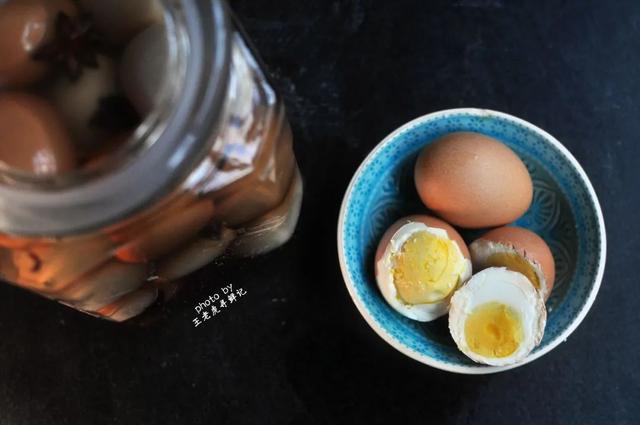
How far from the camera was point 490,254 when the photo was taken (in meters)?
0.73

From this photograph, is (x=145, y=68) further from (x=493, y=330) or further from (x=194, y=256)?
(x=493, y=330)

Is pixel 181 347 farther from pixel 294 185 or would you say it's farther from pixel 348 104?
pixel 348 104

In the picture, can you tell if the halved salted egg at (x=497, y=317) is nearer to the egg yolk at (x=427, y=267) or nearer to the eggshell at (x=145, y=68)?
the egg yolk at (x=427, y=267)

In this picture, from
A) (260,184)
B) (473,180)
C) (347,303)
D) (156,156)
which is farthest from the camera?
(347,303)

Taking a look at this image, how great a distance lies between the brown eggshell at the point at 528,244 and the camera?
0.72m

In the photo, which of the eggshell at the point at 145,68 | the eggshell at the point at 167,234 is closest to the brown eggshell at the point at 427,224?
the eggshell at the point at 167,234

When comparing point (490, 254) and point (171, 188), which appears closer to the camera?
point (171, 188)

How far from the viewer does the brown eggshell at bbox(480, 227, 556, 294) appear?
72 centimetres

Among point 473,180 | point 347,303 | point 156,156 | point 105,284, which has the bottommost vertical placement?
point 347,303

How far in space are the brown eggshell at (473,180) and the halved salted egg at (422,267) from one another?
3 cm

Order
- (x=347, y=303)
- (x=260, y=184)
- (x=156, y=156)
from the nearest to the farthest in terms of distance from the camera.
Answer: (x=156, y=156), (x=260, y=184), (x=347, y=303)

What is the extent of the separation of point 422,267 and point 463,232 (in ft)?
0.37

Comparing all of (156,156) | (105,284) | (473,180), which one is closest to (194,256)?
(105,284)

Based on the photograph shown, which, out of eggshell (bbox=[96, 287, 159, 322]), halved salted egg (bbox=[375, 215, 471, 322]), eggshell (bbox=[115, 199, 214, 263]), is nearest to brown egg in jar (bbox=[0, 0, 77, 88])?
eggshell (bbox=[115, 199, 214, 263])
